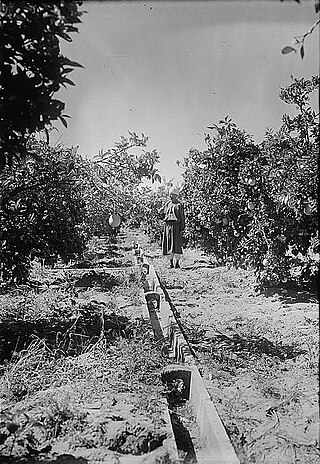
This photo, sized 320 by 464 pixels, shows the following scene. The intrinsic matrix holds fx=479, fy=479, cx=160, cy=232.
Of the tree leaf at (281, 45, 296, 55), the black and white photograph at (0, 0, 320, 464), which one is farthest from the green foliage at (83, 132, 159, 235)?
the tree leaf at (281, 45, 296, 55)

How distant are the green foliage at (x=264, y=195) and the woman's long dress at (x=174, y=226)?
1.61 meters

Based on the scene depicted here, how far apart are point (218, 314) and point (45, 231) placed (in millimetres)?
2396

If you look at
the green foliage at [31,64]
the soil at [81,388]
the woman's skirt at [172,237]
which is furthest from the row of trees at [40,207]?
the woman's skirt at [172,237]

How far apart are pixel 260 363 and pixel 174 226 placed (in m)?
5.66

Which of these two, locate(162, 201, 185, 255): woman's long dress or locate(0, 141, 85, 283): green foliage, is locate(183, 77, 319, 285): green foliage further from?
locate(162, 201, 185, 255): woman's long dress

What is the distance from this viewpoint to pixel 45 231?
4059 millimetres

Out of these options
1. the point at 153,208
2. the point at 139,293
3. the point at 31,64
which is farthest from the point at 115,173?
the point at 153,208

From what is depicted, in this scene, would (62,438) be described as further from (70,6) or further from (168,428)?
(70,6)

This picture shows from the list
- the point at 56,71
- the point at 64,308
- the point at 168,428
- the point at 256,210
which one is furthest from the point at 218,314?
the point at 56,71

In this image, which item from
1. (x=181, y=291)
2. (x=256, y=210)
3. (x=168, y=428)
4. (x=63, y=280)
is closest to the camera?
(x=168, y=428)

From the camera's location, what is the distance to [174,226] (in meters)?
9.07

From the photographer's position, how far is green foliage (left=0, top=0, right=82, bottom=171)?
6.59 feet

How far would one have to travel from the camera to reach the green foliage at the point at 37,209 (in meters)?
3.82

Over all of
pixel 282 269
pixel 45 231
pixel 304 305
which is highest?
pixel 45 231
